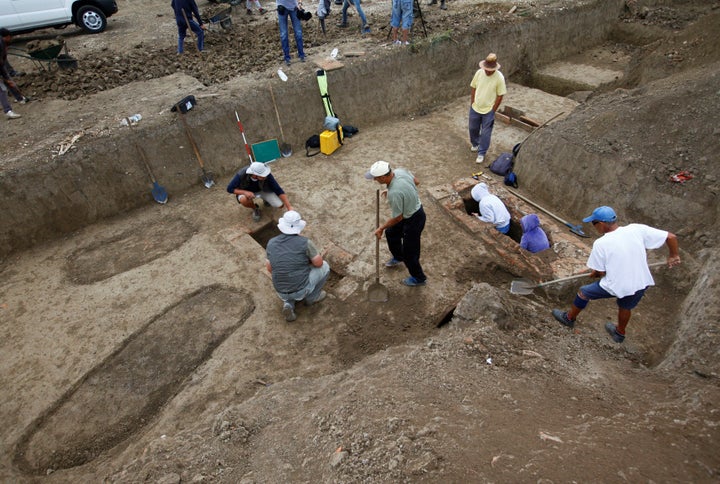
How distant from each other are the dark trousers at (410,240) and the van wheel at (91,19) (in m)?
10.8

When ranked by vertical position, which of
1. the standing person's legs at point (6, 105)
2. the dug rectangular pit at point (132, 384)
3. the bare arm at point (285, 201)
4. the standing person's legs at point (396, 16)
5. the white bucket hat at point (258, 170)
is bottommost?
the dug rectangular pit at point (132, 384)

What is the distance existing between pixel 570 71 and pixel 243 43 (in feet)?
28.6

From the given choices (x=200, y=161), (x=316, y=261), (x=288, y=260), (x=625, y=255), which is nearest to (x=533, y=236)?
(x=625, y=255)

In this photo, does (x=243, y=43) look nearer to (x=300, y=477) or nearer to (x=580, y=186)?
(x=580, y=186)

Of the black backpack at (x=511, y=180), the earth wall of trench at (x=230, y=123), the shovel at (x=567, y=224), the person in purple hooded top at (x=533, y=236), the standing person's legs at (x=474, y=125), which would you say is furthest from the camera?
the standing person's legs at (x=474, y=125)

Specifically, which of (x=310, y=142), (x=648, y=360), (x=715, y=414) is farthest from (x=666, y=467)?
(x=310, y=142)

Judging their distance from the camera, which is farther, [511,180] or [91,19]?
[91,19]

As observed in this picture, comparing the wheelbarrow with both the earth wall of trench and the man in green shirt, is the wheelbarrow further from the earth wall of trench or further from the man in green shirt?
the man in green shirt

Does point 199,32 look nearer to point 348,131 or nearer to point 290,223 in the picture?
point 348,131

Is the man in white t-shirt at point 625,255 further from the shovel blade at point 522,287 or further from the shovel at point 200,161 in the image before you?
the shovel at point 200,161

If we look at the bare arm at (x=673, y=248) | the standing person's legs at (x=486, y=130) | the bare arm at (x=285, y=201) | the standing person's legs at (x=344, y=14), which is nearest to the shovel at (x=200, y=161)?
the bare arm at (x=285, y=201)

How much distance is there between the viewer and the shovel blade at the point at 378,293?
4688 mm

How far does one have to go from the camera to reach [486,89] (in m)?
6.52

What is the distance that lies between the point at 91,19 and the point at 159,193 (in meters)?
7.32
